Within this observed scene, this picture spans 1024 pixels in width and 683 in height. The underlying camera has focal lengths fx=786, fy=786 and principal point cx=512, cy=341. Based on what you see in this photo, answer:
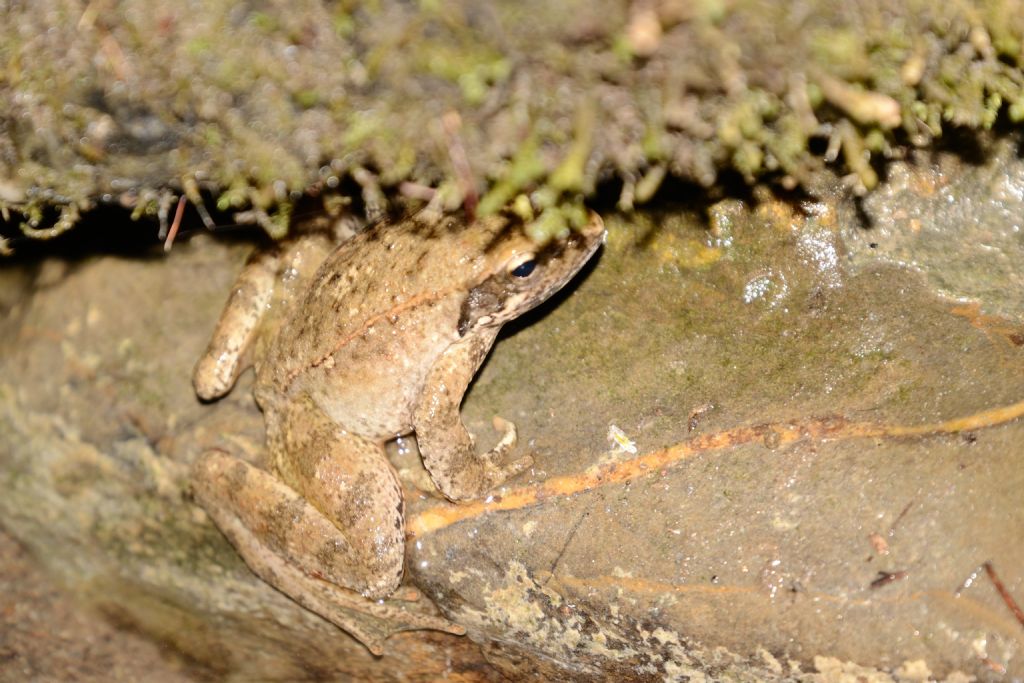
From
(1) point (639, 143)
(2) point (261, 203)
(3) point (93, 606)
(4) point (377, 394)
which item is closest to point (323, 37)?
(2) point (261, 203)

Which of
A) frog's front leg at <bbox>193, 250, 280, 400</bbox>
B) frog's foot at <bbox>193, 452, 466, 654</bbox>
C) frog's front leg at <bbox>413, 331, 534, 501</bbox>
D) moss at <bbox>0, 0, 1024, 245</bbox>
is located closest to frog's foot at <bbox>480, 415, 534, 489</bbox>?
frog's front leg at <bbox>413, 331, 534, 501</bbox>

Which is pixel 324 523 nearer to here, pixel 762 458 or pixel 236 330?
pixel 236 330

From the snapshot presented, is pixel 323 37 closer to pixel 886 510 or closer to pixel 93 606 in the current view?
pixel 886 510

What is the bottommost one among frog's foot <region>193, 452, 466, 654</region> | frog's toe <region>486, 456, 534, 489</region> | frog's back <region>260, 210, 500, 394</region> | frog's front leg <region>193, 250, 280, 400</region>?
frog's foot <region>193, 452, 466, 654</region>

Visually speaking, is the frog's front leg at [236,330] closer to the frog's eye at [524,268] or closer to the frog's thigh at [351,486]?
the frog's thigh at [351,486]

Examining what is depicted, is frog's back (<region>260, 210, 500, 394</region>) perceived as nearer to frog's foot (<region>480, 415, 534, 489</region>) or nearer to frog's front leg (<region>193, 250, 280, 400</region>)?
frog's front leg (<region>193, 250, 280, 400</region>)

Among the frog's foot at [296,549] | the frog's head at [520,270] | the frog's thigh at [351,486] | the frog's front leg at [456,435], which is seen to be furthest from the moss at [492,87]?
the frog's foot at [296,549]
